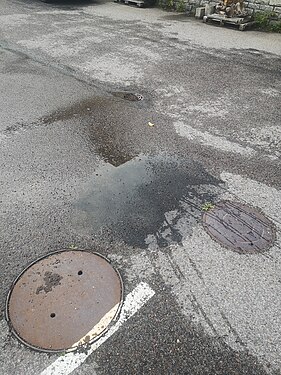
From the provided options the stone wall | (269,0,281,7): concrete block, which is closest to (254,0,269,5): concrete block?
the stone wall

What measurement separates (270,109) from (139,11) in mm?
8846

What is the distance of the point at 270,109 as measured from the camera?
5875 mm

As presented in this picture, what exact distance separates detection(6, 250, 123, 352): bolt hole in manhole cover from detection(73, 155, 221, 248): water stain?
473 millimetres

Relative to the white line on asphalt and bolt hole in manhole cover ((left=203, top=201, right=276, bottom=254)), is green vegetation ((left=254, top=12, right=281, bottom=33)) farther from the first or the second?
the white line on asphalt

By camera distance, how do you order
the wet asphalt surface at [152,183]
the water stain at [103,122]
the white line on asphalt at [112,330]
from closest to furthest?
the white line on asphalt at [112,330] < the wet asphalt surface at [152,183] < the water stain at [103,122]

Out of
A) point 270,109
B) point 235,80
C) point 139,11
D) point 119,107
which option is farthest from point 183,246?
point 139,11

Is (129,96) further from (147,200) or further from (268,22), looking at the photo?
(268,22)

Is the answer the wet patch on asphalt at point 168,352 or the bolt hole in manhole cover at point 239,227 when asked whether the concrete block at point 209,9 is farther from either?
the wet patch on asphalt at point 168,352

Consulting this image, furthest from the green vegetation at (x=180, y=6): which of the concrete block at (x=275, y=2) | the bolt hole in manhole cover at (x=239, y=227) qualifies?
the bolt hole in manhole cover at (x=239, y=227)

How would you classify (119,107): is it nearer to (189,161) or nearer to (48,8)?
(189,161)

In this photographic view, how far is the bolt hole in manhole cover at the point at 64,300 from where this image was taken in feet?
8.25

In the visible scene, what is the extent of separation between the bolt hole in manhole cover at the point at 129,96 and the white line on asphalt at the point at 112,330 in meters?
4.05

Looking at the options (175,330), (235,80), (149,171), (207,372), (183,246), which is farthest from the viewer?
(235,80)

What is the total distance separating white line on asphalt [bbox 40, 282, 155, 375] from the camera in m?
2.32
